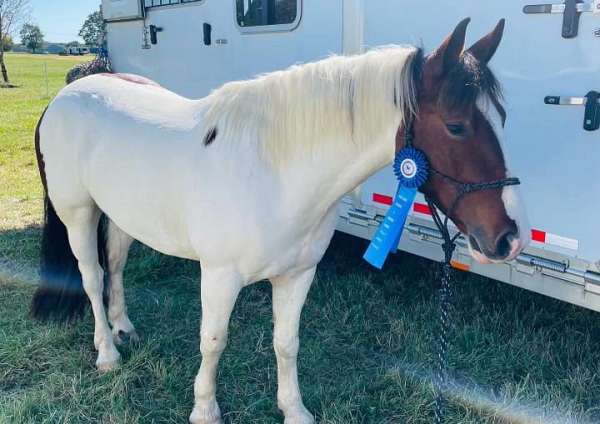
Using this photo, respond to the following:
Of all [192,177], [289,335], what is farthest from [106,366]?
[192,177]

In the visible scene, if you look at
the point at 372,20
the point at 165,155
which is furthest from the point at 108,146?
the point at 372,20

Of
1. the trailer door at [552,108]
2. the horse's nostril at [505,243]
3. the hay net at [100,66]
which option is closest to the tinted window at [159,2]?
the hay net at [100,66]

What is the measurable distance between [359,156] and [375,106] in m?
0.19

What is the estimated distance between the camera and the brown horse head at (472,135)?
164 cm

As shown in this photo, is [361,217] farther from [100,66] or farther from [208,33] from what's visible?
[100,66]

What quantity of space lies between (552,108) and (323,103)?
124 centimetres

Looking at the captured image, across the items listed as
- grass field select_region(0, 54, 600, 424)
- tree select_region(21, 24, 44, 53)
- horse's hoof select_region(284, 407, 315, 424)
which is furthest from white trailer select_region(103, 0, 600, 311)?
tree select_region(21, 24, 44, 53)

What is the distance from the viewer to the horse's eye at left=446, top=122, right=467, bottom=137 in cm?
166

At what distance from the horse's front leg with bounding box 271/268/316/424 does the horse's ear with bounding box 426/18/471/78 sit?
1041mm

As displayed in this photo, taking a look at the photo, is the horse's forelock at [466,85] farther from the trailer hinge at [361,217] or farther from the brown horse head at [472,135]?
the trailer hinge at [361,217]

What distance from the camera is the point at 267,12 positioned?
151 inches

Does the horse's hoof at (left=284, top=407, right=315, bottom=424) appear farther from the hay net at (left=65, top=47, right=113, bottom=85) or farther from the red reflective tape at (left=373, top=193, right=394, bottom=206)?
the hay net at (left=65, top=47, right=113, bottom=85)

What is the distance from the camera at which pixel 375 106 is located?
1.81m

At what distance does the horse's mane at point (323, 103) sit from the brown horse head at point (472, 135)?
0.26 feet
